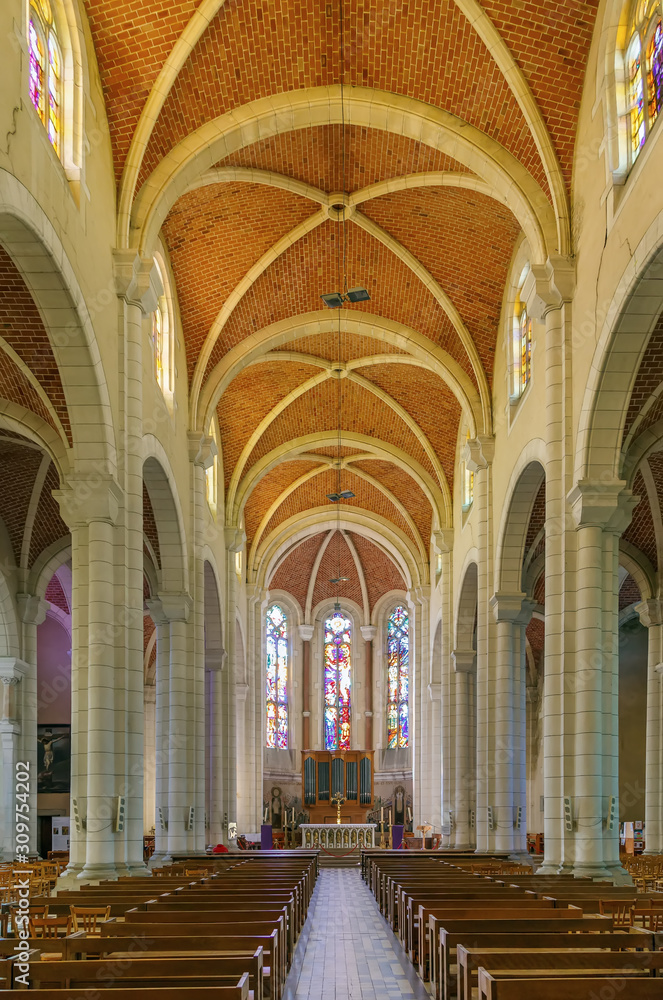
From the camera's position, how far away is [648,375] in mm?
15586

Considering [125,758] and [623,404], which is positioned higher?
[623,404]

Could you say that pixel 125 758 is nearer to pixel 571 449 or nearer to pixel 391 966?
pixel 391 966

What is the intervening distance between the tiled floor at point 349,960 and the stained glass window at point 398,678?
1087 inches

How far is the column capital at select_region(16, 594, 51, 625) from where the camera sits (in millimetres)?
25375

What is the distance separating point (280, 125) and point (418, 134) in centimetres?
Answer: 234

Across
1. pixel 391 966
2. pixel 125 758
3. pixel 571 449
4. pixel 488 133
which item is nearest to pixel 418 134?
pixel 488 133

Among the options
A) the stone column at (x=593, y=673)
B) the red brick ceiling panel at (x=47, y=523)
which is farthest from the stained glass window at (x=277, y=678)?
the stone column at (x=593, y=673)

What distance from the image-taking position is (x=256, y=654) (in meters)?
39.9

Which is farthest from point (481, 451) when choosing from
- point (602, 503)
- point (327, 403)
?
point (602, 503)

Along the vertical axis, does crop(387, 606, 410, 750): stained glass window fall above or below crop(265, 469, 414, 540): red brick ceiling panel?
below

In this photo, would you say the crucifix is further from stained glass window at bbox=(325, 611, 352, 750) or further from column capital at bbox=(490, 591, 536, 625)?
column capital at bbox=(490, 591, 536, 625)

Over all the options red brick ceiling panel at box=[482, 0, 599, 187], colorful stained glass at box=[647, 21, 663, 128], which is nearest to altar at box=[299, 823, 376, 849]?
red brick ceiling panel at box=[482, 0, 599, 187]

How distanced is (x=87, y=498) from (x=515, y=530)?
10.1 meters

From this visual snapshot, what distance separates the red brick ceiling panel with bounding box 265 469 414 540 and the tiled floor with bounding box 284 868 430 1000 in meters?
21.4
